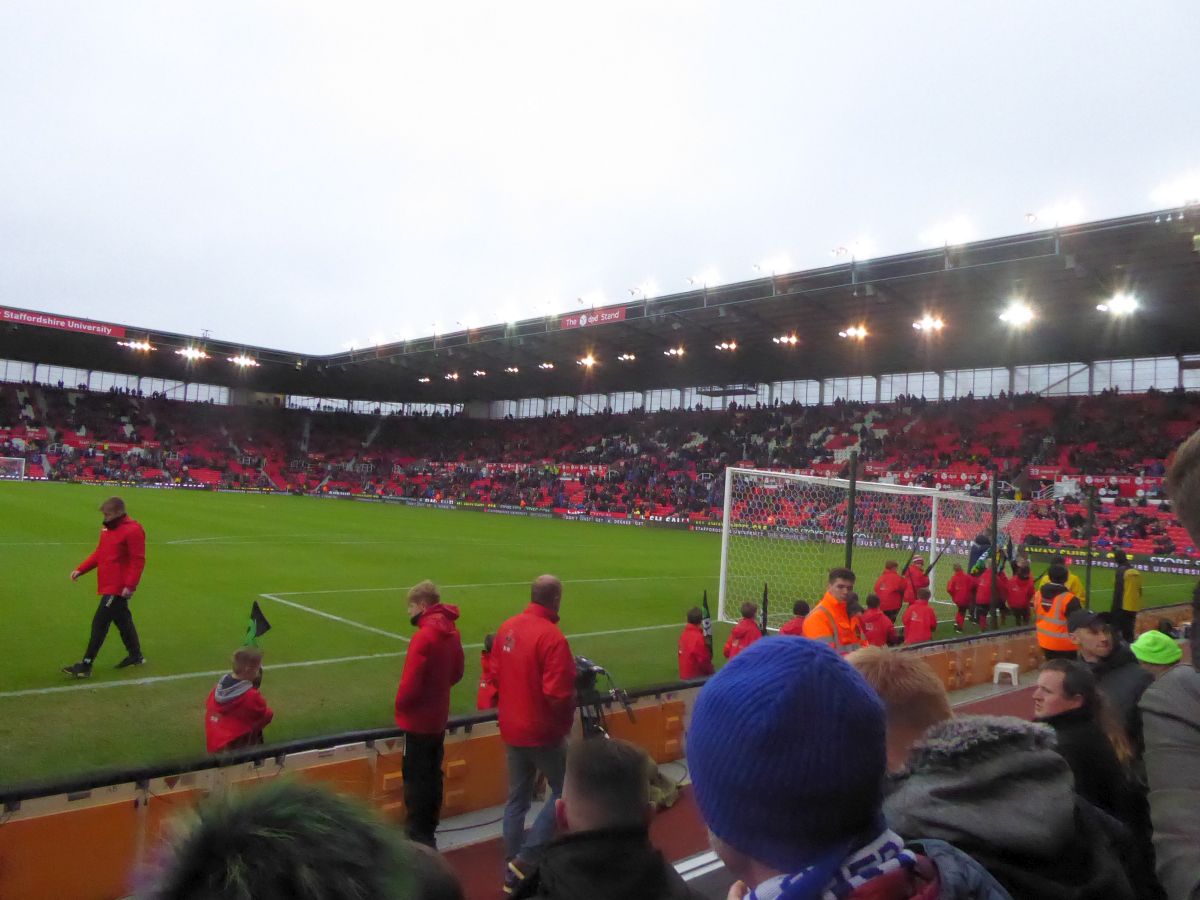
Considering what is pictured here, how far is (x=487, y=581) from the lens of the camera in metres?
18.2

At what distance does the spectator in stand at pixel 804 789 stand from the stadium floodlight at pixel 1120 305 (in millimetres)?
32031

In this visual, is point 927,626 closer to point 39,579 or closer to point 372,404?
point 39,579

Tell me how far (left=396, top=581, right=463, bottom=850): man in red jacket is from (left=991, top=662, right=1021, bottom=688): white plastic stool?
8431mm

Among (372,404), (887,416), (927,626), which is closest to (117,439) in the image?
(372,404)

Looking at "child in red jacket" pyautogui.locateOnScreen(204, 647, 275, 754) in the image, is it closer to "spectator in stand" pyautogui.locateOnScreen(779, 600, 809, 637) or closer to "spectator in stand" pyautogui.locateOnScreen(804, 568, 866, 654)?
"spectator in stand" pyautogui.locateOnScreen(779, 600, 809, 637)

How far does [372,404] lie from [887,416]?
1799 inches

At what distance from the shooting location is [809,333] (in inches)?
1438

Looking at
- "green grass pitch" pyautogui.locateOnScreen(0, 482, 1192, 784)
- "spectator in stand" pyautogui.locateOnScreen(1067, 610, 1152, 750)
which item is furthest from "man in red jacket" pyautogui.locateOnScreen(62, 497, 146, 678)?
"spectator in stand" pyautogui.locateOnScreen(1067, 610, 1152, 750)

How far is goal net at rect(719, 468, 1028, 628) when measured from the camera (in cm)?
1695

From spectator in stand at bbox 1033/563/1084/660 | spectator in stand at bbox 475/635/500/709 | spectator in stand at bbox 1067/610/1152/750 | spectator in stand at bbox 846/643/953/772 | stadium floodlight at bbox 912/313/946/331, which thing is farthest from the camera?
stadium floodlight at bbox 912/313/946/331

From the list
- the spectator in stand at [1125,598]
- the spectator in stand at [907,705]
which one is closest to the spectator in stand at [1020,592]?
the spectator in stand at [1125,598]

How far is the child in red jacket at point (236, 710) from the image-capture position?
18.4 feet

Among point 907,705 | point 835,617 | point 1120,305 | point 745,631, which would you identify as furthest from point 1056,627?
point 1120,305

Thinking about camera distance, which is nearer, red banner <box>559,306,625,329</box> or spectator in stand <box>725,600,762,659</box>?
spectator in stand <box>725,600,762,659</box>
